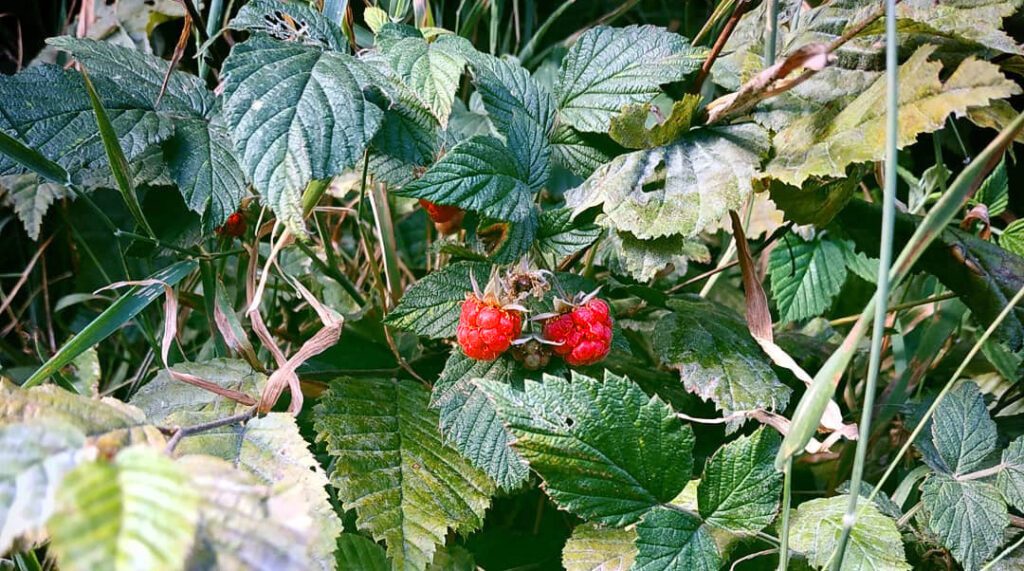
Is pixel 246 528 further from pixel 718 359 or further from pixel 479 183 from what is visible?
pixel 718 359

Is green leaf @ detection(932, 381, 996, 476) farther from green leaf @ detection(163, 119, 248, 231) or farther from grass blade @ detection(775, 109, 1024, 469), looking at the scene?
green leaf @ detection(163, 119, 248, 231)

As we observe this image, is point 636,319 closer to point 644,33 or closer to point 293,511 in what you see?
point 644,33

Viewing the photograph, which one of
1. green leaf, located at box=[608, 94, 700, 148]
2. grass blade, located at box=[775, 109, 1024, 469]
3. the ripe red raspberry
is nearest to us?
grass blade, located at box=[775, 109, 1024, 469]

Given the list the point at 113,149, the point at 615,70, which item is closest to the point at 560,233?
the point at 615,70

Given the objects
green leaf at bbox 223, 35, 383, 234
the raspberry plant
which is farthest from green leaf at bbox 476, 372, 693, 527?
green leaf at bbox 223, 35, 383, 234

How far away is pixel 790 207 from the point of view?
72 cm

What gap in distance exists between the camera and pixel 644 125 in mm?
705

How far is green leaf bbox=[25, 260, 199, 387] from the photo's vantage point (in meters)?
0.65

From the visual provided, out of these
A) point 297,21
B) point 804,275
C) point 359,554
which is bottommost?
point 359,554

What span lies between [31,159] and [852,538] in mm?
733

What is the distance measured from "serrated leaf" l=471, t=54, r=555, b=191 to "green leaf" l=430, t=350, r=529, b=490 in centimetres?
17

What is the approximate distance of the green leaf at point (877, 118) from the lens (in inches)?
23.5

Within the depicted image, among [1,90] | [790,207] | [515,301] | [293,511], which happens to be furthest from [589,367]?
[1,90]

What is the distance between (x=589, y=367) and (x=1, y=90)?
0.59 metres
